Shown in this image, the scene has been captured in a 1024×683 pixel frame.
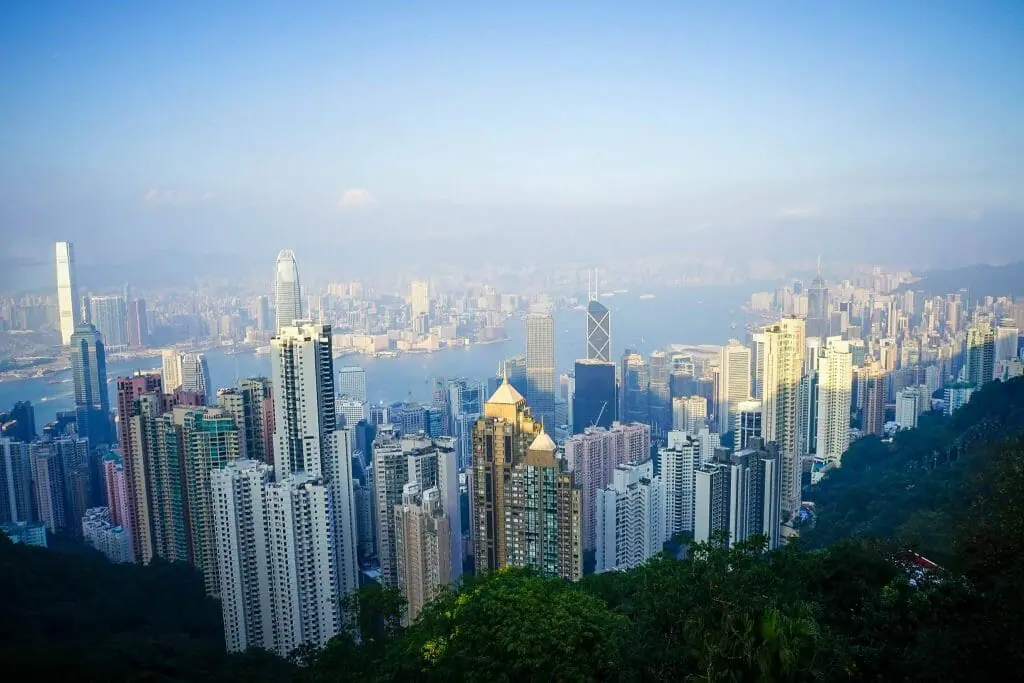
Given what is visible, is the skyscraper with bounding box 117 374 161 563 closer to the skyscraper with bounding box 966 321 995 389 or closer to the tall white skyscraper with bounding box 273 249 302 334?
the tall white skyscraper with bounding box 273 249 302 334

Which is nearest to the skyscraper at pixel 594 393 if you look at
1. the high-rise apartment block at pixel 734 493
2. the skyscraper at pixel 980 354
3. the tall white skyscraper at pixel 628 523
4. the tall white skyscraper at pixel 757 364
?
the tall white skyscraper at pixel 757 364

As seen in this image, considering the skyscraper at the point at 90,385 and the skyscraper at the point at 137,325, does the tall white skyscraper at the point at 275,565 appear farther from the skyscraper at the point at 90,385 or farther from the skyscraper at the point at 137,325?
the skyscraper at the point at 137,325

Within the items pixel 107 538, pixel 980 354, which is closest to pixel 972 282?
pixel 980 354

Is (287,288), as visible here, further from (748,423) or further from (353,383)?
(748,423)

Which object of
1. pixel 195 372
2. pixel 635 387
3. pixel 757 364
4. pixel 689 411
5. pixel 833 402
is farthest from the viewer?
pixel 635 387

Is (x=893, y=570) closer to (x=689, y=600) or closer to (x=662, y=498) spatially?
(x=689, y=600)

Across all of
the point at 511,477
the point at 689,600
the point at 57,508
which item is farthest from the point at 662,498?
the point at 57,508
